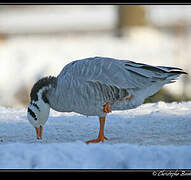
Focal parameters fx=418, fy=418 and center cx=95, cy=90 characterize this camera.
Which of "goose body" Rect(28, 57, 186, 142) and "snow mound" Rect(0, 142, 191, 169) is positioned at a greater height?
"goose body" Rect(28, 57, 186, 142)

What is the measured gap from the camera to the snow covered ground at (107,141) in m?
4.15

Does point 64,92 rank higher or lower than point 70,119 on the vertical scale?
higher

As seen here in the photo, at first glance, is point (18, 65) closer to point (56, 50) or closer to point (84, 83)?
point (56, 50)

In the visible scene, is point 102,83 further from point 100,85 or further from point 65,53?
point 65,53

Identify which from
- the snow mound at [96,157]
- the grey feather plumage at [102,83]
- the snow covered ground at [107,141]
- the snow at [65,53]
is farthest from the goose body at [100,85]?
the snow at [65,53]

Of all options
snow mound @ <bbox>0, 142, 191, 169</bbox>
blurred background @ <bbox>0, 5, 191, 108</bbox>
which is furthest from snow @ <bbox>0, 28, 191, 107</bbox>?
snow mound @ <bbox>0, 142, 191, 169</bbox>

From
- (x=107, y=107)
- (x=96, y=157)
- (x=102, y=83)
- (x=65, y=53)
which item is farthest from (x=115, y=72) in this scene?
(x=65, y=53)

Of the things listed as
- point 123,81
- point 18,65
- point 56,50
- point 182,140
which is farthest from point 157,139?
point 56,50

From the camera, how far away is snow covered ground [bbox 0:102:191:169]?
4.15 meters

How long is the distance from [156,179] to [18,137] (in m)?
2.87

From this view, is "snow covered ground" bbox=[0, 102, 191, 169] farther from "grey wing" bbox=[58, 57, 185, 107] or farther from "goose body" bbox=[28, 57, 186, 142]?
"grey wing" bbox=[58, 57, 185, 107]

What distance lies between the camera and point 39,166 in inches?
161

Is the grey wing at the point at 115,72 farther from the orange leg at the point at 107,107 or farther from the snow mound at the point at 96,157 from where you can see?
the snow mound at the point at 96,157

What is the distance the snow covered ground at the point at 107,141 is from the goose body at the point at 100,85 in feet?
1.72
